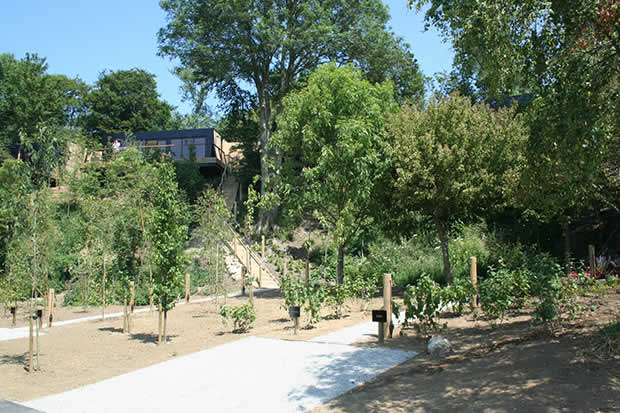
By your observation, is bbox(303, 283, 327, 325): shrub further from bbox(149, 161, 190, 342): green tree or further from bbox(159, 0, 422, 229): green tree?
bbox(159, 0, 422, 229): green tree

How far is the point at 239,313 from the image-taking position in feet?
34.2

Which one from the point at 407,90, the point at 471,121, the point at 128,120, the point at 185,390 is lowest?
the point at 185,390

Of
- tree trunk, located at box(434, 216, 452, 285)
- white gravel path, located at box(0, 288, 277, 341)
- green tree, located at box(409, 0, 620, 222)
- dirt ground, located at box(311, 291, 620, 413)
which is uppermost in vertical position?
green tree, located at box(409, 0, 620, 222)

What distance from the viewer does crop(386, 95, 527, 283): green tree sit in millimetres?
12844

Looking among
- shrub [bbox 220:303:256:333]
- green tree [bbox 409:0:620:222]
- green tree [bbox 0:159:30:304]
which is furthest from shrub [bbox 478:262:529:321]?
green tree [bbox 0:159:30:304]

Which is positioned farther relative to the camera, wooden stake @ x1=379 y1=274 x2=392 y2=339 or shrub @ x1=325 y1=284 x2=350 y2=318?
shrub @ x1=325 y1=284 x2=350 y2=318

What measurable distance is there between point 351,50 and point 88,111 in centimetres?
3057

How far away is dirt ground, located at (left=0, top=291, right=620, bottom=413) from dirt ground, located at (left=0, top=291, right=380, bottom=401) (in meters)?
0.02

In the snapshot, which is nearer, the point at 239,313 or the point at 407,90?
the point at 239,313

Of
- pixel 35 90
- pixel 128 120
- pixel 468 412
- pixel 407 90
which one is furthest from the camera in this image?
pixel 128 120

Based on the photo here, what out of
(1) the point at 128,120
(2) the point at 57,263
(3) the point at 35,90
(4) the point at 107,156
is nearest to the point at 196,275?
(2) the point at 57,263

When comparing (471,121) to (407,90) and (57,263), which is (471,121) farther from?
(57,263)

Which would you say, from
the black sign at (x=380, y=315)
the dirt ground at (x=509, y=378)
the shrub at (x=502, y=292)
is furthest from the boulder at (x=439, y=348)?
the shrub at (x=502, y=292)

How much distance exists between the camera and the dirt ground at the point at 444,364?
4945 millimetres
